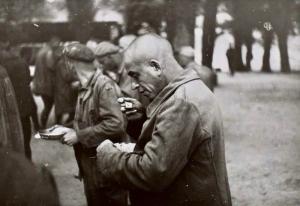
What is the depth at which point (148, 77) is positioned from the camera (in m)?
1.85

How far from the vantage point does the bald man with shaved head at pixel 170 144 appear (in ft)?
5.64

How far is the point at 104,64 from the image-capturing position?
13.7 feet

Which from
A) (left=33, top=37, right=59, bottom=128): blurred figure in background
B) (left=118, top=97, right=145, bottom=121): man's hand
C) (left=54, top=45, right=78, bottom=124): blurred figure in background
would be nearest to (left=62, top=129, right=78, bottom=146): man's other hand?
(left=118, top=97, right=145, bottom=121): man's hand

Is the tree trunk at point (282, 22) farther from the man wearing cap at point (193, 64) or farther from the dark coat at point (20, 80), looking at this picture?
the dark coat at point (20, 80)

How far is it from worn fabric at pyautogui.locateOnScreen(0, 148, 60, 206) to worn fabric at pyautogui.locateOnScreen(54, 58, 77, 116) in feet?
9.48

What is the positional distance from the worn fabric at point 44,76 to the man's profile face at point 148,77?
3.79 m

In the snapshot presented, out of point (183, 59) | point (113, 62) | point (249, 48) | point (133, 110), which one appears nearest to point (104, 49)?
point (113, 62)

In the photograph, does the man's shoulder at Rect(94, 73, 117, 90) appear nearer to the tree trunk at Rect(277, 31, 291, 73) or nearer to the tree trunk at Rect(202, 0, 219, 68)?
the tree trunk at Rect(202, 0, 219, 68)

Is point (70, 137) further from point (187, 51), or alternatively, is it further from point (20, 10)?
point (187, 51)

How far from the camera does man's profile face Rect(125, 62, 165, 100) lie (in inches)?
72.6

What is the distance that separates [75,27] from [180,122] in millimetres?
2768

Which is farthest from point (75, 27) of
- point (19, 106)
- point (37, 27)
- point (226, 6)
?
point (226, 6)

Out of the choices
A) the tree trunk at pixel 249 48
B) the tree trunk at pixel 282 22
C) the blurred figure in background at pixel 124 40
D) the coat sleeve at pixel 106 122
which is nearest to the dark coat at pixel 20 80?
the blurred figure in background at pixel 124 40

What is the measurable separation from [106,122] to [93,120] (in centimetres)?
12
